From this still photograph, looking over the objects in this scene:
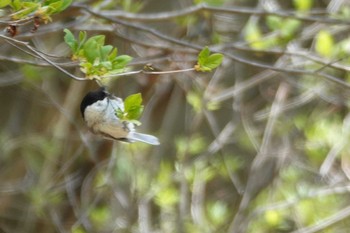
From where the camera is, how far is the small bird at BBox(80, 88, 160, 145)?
1525 millimetres

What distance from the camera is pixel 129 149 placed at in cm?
358

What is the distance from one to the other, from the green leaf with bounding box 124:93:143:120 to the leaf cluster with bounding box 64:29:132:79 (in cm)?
8

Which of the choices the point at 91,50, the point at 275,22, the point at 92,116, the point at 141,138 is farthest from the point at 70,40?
the point at 275,22

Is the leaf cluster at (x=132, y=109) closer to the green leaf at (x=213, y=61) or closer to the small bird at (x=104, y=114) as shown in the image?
the small bird at (x=104, y=114)

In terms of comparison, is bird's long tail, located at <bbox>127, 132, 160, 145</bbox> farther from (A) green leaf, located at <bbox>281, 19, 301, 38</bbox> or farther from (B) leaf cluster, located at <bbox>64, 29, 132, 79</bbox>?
(A) green leaf, located at <bbox>281, 19, 301, 38</bbox>

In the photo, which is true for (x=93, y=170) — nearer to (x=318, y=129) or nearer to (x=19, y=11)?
(x=318, y=129)

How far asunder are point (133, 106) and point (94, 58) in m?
0.13

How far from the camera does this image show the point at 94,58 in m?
1.56

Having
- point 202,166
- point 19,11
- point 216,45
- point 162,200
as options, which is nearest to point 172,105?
point 202,166

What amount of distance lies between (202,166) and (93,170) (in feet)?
1.75

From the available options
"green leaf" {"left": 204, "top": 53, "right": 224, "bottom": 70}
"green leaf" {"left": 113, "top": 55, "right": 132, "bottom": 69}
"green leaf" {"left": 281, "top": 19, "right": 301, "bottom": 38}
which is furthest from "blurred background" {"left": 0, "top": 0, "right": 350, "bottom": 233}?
"green leaf" {"left": 113, "top": 55, "right": 132, "bottom": 69}

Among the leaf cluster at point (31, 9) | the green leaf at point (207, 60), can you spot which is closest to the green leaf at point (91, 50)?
the leaf cluster at point (31, 9)

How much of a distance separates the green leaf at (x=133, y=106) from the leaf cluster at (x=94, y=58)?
3.0 inches

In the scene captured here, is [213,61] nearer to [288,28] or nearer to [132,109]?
[132,109]
